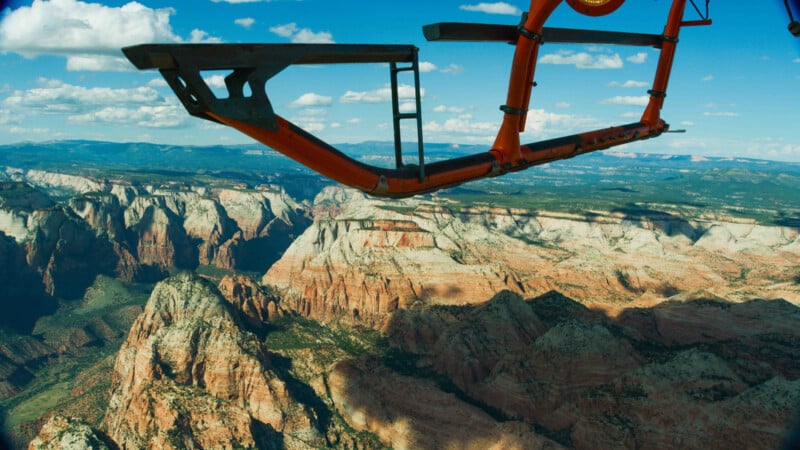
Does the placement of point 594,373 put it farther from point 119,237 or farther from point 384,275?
point 119,237

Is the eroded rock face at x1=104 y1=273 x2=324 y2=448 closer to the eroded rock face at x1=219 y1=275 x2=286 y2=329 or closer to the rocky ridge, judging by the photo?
the eroded rock face at x1=219 y1=275 x2=286 y2=329

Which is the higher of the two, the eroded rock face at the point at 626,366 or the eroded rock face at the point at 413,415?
the eroded rock face at the point at 626,366

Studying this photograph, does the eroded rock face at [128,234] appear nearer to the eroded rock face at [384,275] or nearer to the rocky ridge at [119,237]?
the rocky ridge at [119,237]

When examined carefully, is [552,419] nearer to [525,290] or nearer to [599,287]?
[525,290]

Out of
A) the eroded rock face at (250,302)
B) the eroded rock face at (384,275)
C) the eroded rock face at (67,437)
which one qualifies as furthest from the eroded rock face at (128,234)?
the eroded rock face at (67,437)

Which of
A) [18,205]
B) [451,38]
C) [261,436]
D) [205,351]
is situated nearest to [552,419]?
[261,436]

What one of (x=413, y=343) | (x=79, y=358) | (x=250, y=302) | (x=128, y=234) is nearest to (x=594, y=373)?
(x=413, y=343)

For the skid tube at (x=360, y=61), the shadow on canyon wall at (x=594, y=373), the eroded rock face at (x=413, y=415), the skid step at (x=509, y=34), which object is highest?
the skid step at (x=509, y=34)
